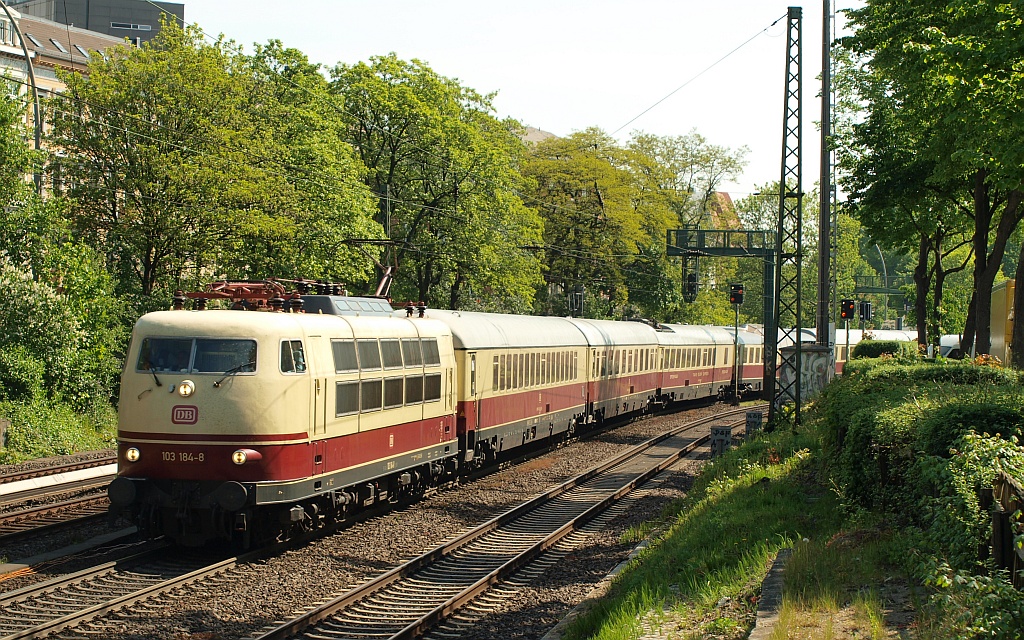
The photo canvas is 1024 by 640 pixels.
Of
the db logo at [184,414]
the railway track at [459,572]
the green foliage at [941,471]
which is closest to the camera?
the green foliage at [941,471]

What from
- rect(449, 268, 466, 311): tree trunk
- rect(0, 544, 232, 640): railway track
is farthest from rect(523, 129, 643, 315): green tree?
rect(0, 544, 232, 640): railway track

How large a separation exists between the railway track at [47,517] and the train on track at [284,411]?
1.82 m

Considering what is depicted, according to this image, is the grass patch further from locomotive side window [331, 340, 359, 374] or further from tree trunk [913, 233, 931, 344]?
tree trunk [913, 233, 931, 344]

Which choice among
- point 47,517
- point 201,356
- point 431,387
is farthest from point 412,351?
point 47,517

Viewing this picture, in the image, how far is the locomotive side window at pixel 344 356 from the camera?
15.0 meters

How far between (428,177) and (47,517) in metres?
30.5

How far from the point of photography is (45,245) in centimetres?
2659

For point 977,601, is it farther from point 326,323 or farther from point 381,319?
point 381,319

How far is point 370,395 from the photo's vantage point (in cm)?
1606

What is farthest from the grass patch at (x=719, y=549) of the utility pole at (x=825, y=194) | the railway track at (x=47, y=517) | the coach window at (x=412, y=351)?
the utility pole at (x=825, y=194)

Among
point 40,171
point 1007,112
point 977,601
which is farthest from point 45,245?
point 977,601

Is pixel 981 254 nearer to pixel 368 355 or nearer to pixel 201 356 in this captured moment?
pixel 368 355

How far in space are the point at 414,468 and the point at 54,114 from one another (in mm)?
17395

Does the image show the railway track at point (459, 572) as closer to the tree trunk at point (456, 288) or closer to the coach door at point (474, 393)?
the coach door at point (474, 393)
